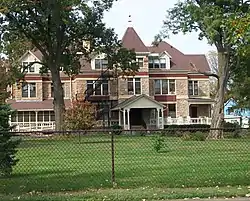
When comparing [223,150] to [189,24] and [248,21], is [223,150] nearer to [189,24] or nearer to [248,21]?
[248,21]

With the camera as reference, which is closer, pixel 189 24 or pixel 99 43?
pixel 189 24

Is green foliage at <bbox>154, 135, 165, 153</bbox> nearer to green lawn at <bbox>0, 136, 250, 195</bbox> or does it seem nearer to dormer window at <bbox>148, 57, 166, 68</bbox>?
green lawn at <bbox>0, 136, 250, 195</bbox>

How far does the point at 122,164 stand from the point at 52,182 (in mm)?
5088

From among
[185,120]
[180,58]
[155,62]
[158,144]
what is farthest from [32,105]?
[158,144]

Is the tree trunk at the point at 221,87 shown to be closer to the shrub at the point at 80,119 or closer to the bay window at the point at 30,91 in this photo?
the shrub at the point at 80,119

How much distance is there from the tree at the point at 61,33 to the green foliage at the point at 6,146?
89.2ft

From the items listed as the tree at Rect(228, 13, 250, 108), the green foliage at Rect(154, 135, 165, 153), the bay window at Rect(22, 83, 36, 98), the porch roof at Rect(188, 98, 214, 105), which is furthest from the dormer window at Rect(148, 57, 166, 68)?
the green foliage at Rect(154, 135, 165, 153)

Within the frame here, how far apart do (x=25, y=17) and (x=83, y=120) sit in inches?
482

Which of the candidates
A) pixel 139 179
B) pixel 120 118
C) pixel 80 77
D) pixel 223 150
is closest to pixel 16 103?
pixel 80 77

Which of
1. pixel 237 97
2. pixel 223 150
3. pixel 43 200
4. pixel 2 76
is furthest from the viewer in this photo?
pixel 237 97

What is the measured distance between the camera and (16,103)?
64938 mm

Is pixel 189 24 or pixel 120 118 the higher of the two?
pixel 189 24

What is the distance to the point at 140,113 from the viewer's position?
66.5m

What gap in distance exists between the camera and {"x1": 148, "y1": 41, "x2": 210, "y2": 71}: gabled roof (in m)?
68.2
